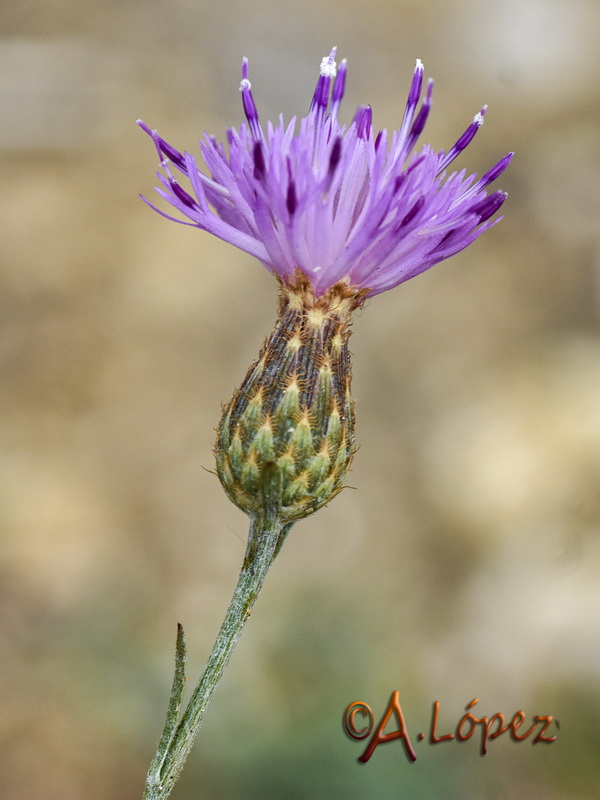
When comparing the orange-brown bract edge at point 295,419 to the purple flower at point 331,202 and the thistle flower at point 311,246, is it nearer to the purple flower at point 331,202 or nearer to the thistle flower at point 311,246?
the thistle flower at point 311,246

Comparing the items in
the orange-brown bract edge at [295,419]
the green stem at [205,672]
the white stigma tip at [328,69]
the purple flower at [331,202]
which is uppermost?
the white stigma tip at [328,69]

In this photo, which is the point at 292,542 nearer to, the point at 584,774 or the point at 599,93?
the point at 584,774

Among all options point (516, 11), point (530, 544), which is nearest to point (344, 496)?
point (530, 544)

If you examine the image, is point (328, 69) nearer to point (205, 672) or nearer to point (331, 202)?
point (331, 202)

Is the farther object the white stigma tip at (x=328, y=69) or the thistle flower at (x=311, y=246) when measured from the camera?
the white stigma tip at (x=328, y=69)

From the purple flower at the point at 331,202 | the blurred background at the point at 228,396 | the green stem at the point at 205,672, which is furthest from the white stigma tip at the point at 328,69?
the blurred background at the point at 228,396

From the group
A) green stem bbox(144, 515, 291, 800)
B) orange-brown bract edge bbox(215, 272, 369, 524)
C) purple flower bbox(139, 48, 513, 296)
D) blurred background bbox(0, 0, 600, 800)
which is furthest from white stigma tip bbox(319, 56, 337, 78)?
blurred background bbox(0, 0, 600, 800)

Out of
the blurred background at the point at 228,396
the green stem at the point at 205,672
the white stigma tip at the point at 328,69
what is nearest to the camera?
the green stem at the point at 205,672
